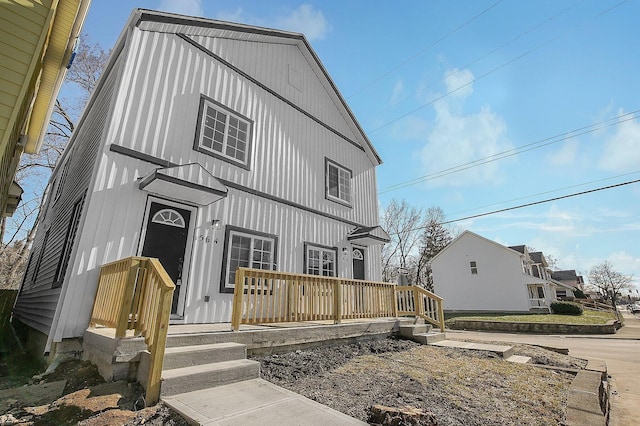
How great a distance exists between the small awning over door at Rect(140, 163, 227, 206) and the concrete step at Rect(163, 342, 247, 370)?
10.2ft

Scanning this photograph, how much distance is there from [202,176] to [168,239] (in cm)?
156

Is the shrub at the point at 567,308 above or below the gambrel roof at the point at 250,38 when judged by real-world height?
below

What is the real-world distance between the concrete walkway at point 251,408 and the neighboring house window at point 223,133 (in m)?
5.55

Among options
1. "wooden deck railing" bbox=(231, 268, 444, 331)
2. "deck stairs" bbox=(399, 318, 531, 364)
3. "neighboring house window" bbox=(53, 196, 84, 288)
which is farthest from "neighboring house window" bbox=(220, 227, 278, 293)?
"deck stairs" bbox=(399, 318, 531, 364)

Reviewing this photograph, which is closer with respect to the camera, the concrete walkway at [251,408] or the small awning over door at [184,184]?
the concrete walkway at [251,408]

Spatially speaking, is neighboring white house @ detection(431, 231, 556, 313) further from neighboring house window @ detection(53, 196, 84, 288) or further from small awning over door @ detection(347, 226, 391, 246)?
neighboring house window @ detection(53, 196, 84, 288)

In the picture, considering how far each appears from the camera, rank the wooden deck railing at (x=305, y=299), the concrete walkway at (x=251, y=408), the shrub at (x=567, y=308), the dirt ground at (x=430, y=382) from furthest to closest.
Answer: the shrub at (x=567, y=308)
the wooden deck railing at (x=305, y=299)
the dirt ground at (x=430, y=382)
the concrete walkway at (x=251, y=408)

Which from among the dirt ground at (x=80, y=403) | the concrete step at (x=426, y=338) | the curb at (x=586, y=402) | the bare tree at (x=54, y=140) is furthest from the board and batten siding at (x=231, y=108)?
the bare tree at (x=54, y=140)

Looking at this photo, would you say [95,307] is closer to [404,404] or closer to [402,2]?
[404,404]

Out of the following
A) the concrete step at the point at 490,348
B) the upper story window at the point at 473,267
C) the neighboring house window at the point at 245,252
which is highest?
the upper story window at the point at 473,267

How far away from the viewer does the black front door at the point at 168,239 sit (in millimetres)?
5987

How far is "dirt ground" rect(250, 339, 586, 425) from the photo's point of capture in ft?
11.2

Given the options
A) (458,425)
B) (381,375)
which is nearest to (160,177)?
(381,375)

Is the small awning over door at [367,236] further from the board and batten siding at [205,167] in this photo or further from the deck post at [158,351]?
the deck post at [158,351]
